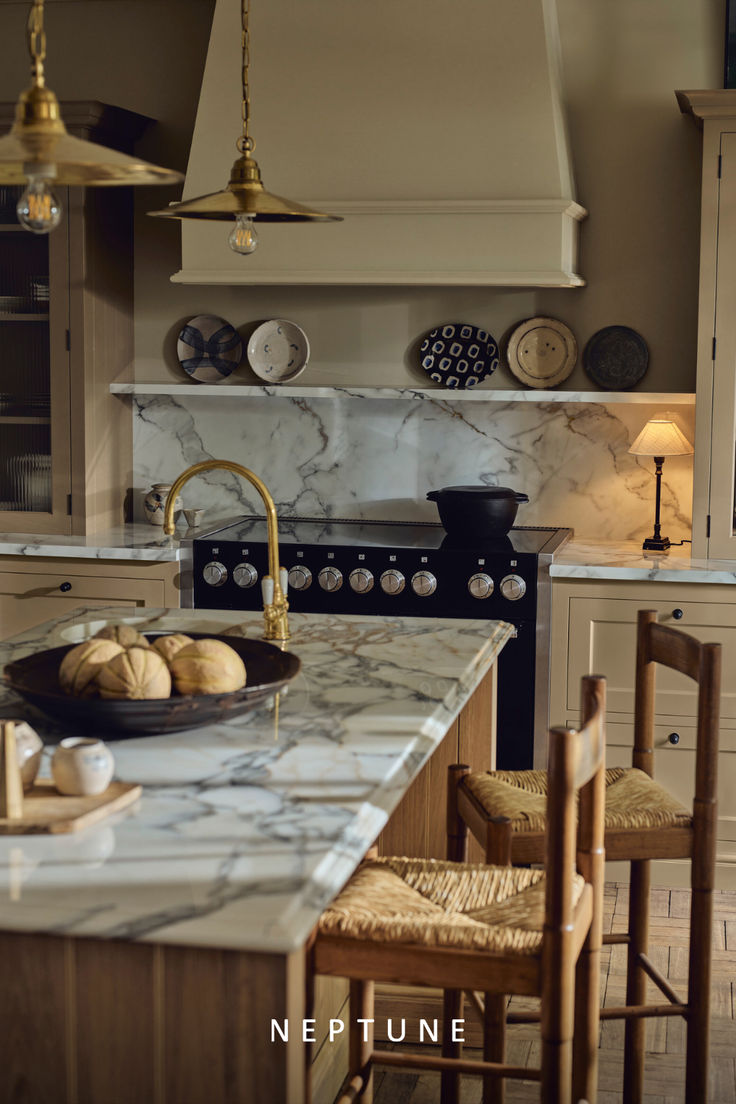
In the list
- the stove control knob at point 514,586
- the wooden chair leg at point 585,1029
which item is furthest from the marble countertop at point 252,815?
the stove control knob at point 514,586

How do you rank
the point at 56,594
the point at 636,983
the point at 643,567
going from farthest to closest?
the point at 56,594
the point at 643,567
the point at 636,983

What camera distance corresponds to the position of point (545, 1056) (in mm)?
1679

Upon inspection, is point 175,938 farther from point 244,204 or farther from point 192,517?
point 192,517

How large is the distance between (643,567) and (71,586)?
5.84 ft

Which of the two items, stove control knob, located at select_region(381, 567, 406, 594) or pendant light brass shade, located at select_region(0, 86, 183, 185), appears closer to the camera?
pendant light brass shade, located at select_region(0, 86, 183, 185)

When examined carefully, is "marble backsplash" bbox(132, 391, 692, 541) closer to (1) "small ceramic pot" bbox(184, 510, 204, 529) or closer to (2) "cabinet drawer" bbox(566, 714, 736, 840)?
(1) "small ceramic pot" bbox(184, 510, 204, 529)

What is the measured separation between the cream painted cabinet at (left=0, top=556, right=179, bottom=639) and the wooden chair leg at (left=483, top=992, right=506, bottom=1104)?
209 centimetres

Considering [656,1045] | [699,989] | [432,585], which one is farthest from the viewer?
[432,585]

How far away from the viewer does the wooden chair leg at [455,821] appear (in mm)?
2414

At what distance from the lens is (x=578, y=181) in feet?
13.9

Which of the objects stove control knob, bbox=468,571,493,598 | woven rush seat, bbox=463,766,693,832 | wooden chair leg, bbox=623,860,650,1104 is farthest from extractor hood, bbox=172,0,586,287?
wooden chair leg, bbox=623,860,650,1104

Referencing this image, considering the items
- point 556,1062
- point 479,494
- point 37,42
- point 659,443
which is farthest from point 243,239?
point 659,443

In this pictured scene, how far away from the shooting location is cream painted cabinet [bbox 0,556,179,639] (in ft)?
13.0

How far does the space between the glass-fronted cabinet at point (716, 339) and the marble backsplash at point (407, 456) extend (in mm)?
438
